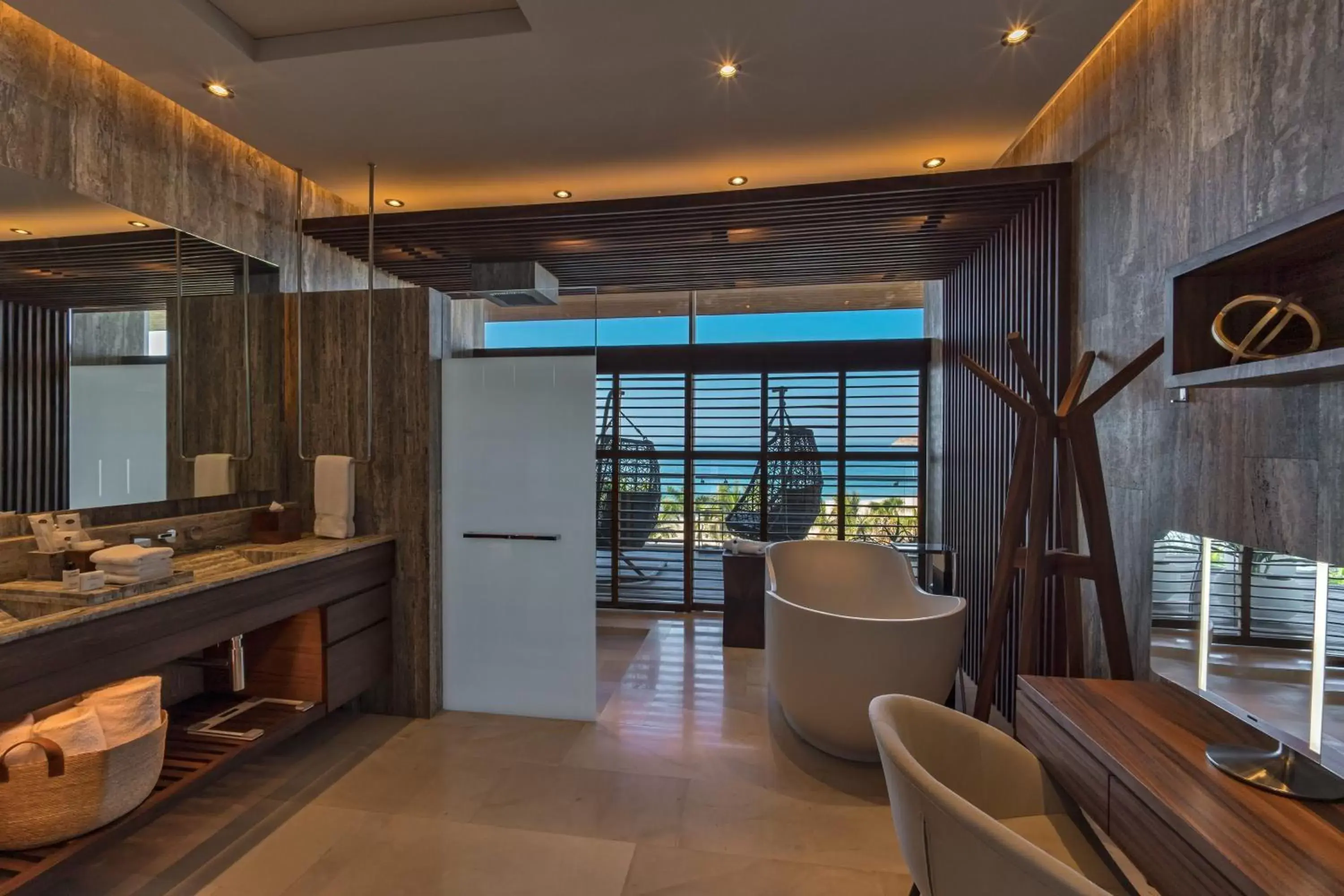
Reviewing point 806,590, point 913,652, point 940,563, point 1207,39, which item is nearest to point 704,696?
point 806,590

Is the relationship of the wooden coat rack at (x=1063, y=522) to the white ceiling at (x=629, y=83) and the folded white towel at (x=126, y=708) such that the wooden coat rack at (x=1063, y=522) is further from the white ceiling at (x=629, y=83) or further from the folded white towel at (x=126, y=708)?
the folded white towel at (x=126, y=708)

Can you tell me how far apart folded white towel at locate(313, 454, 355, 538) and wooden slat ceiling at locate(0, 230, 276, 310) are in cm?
94

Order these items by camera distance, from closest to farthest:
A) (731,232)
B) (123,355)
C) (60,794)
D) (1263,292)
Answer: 1. (1263,292)
2. (60,794)
3. (123,355)
4. (731,232)

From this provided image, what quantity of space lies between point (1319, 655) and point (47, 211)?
155 inches

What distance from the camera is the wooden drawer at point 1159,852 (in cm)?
105

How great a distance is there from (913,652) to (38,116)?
3841 mm

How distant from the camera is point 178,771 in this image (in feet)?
6.86

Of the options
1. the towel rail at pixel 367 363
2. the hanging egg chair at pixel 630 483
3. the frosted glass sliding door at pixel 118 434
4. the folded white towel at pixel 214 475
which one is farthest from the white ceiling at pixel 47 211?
the hanging egg chair at pixel 630 483

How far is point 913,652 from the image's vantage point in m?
2.52

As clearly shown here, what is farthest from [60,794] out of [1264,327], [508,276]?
[1264,327]

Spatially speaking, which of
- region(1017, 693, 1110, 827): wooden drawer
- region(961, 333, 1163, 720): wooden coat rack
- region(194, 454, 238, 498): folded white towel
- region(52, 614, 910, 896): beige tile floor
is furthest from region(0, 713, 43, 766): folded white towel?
region(961, 333, 1163, 720): wooden coat rack

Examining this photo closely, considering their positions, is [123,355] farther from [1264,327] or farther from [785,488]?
[785,488]

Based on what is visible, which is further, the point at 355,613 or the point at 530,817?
the point at 355,613

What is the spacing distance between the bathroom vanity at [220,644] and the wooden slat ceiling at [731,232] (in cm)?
169
